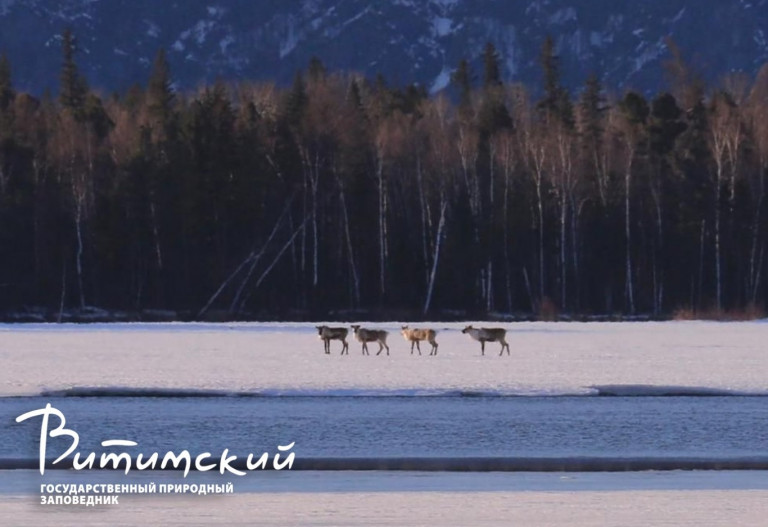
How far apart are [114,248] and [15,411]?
45.5 m

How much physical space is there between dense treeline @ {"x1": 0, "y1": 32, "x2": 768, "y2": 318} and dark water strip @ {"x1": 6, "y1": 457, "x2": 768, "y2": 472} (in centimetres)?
4837

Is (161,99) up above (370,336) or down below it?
above

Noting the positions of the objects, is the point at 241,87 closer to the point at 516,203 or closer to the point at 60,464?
the point at 516,203

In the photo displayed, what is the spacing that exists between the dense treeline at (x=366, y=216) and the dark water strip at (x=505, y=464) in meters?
48.4

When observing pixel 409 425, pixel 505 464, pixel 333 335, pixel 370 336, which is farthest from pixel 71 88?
pixel 505 464

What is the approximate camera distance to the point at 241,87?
7931cm

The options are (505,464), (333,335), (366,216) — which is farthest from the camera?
(366,216)

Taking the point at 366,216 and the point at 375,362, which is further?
the point at 366,216

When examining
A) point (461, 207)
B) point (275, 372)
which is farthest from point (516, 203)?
point (275, 372)

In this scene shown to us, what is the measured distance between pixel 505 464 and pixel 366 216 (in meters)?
51.7

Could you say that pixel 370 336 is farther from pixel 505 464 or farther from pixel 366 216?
pixel 366 216

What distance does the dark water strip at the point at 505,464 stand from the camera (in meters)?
15.7

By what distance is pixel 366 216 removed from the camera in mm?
67375

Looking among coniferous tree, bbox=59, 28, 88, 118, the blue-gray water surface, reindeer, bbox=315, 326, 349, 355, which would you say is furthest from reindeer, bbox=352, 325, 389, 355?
coniferous tree, bbox=59, 28, 88, 118
